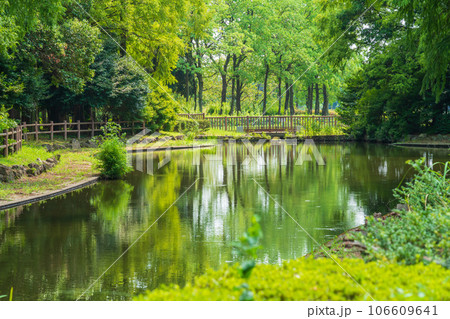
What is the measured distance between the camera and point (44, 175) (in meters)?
17.0

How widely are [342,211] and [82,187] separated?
764 cm

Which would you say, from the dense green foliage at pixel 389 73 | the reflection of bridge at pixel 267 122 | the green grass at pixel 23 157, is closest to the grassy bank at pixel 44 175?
the green grass at pixel 23 157

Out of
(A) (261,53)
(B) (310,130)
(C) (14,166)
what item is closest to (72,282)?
(C) (14,166)

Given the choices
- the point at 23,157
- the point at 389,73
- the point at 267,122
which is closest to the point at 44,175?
the point at 23,157

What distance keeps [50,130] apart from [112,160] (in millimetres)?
14141

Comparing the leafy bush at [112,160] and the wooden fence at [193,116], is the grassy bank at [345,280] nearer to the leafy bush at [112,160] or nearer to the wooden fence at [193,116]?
the leafy bush at [112,160]

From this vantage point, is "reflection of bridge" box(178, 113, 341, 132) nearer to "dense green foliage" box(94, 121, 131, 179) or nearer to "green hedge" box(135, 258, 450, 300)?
"dense green foliage" box(94, 121, 131, 179)

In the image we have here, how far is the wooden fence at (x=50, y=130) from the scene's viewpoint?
19.2m

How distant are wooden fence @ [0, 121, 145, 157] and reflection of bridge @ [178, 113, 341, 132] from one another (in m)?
11.1

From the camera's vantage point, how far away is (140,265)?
24.0 ft

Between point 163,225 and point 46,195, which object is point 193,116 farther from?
point 163,225

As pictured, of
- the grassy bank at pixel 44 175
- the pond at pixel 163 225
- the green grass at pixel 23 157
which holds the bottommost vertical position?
the pond at pixel 163 225

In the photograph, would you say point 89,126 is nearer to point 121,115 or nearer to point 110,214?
point 121,115

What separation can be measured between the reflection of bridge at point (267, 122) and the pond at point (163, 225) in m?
29.2
